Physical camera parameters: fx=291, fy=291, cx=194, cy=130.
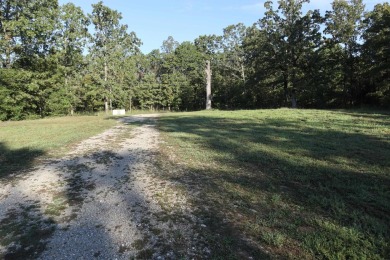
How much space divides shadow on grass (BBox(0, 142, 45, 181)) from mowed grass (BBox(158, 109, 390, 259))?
363 centimetres

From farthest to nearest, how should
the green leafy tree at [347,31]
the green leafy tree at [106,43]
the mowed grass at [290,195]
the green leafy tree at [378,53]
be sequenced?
the green leafy tree at [106,43], the green leafy tree at [347,31], the green leafy tree at [378,53], the mowed grass at [290,195]

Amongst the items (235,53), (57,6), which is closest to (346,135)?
(57,6)

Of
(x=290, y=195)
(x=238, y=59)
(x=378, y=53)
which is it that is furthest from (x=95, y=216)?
(x=238, y=59)

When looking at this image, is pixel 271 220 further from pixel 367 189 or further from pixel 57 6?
pixel 57 6

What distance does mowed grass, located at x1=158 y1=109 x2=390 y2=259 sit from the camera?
3551 mm

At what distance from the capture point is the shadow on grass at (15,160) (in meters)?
7.30

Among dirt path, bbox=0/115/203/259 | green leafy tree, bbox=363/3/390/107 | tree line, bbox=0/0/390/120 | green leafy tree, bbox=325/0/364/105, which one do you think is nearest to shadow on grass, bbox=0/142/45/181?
dirt path, bbox=0/115/203/259

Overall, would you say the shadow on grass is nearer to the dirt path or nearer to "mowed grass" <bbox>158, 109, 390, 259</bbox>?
the dirt path

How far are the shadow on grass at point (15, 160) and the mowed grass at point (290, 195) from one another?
3632 millimetres

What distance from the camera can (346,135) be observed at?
36.9 ft

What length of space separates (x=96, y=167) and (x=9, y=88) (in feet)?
86.1

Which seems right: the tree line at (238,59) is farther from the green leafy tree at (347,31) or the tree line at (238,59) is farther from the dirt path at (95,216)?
the dirt path at (95,216)

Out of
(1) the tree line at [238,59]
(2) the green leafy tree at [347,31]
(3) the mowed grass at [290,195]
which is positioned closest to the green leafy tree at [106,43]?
(1) the tree line at [238,59]

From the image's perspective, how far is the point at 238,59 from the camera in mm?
52938
